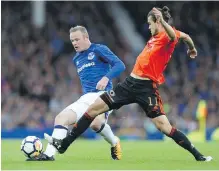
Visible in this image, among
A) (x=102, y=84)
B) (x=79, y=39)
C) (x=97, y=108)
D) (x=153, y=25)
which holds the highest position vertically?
(x=79, y=39)

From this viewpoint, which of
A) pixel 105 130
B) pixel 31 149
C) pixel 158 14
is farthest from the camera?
pixel 105 130

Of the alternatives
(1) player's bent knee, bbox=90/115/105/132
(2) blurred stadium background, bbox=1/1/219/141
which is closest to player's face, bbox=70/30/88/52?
(1) player's bent knee, bbox=90/115/105/132

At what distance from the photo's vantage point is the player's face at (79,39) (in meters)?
10.5

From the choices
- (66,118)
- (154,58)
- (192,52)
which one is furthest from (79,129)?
(192,52)

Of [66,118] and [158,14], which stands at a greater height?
[158,14]

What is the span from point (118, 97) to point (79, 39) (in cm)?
118

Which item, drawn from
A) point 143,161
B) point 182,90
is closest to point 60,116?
point 143,161

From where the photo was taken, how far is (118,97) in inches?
389

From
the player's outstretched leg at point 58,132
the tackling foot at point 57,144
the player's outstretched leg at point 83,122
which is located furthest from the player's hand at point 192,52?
the tackling foot at point 57,144

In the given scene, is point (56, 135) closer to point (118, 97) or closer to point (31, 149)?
point (31, 149)

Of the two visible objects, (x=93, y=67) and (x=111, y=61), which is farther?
(x=93, y=67)

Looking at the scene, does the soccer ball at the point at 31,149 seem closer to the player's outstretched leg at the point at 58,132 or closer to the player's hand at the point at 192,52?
the player's outstretched leg at the point at 58,132

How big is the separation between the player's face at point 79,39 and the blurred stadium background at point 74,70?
8.83 m

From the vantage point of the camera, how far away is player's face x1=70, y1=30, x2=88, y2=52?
34.6 ft
